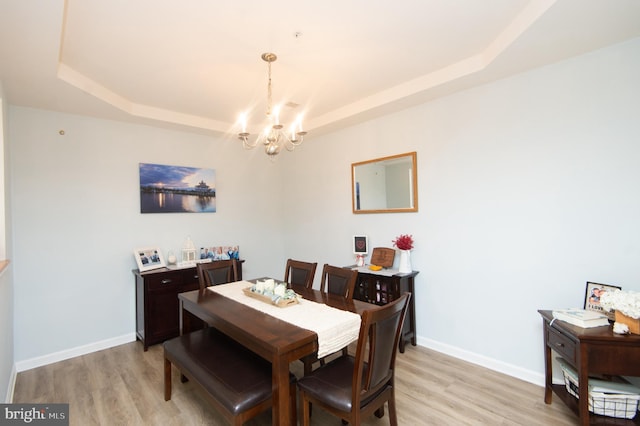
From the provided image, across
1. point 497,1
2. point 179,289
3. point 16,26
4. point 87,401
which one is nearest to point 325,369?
point 87,401

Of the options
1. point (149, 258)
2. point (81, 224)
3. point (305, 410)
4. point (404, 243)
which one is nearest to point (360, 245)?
point (404, 243)

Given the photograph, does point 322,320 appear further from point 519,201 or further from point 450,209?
point 519,201

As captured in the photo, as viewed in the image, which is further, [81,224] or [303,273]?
[81,224]

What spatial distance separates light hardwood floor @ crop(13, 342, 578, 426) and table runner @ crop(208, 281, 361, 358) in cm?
72

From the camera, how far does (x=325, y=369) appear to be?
1.90 m

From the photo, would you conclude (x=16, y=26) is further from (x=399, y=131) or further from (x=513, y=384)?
(x=513, y=384)

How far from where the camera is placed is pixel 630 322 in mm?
1751

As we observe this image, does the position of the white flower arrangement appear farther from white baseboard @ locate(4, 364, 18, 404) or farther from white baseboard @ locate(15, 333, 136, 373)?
white baseboard @ locate(15, 333, 136, 373)

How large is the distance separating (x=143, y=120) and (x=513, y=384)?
436cm

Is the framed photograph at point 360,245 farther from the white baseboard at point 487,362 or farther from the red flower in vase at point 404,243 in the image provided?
the white baseboard at point 487,362

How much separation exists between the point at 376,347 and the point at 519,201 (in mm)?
1825

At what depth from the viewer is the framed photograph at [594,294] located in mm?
2029

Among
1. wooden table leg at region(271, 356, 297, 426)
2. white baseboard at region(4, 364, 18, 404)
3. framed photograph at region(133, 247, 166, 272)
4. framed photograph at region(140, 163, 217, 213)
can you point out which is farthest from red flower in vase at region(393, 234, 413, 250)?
white baseboard at region(4, 364, 18, 404)

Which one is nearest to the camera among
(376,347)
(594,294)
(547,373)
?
(376,347)
